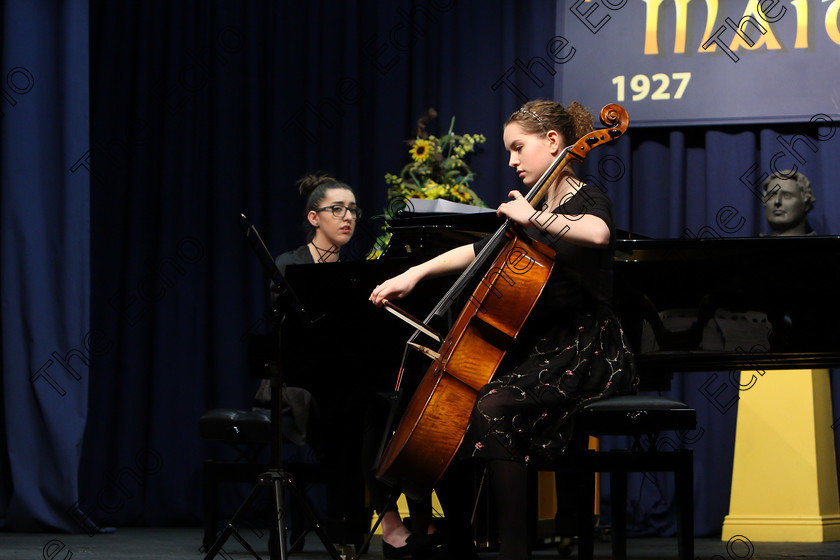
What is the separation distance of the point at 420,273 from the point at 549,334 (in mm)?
362

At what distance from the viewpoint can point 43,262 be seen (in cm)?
444

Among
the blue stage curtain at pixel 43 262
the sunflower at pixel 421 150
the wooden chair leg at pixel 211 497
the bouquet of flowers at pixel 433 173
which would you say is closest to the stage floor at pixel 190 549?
the wooden chair leg at pixel 211 497

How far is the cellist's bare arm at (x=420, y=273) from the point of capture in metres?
2.48

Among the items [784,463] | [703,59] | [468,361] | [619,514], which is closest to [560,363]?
[468,361]

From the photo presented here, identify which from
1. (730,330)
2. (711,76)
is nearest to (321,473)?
(730,330)

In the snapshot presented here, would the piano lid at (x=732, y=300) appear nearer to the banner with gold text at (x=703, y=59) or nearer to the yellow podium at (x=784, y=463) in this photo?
the yellow podium at (x=784, y=463)

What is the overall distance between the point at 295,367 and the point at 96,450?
2469mm

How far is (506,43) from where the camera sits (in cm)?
495

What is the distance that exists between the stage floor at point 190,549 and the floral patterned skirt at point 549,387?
1446mm

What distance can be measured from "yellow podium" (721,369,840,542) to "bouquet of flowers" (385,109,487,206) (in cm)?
153

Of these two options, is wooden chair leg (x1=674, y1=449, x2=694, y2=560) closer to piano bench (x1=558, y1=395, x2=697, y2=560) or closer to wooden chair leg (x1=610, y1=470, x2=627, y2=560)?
piano bench (x1=558, y1=395, x2=697, y2=560)

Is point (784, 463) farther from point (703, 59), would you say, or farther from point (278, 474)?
point (278, 474)

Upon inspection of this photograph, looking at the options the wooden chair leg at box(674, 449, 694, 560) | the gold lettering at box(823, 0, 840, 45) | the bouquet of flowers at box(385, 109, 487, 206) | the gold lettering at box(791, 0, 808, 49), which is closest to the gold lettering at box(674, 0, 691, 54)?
the gold lettering at box(791, 0, 808, 49)

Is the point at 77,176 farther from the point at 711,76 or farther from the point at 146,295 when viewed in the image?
the point at 711,76
